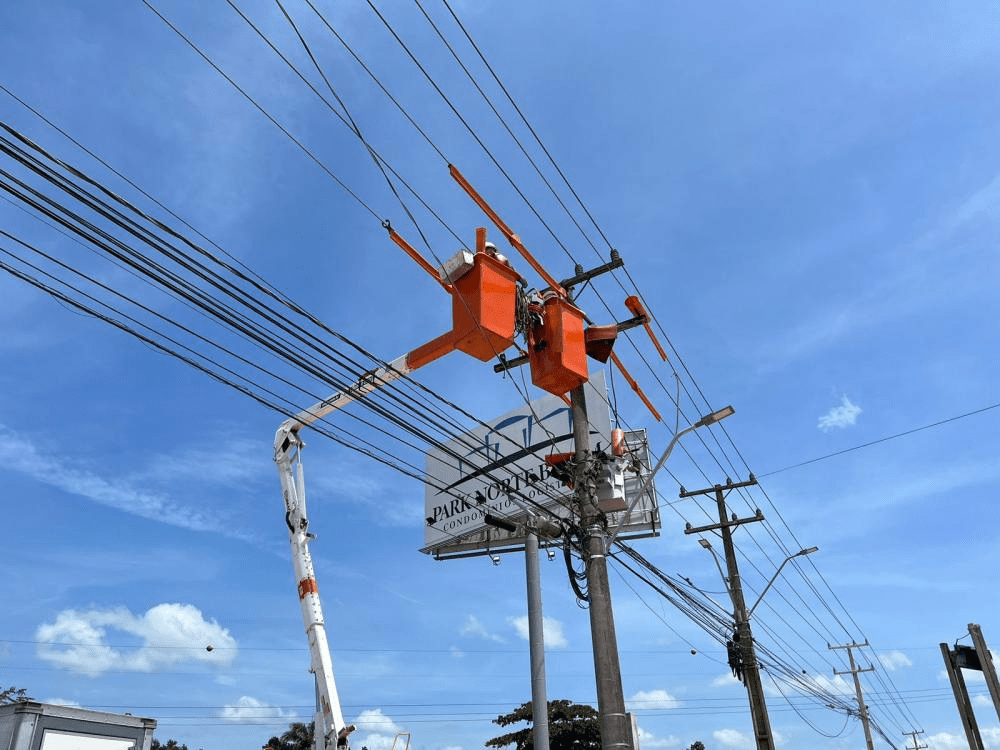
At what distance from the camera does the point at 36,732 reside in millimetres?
9492

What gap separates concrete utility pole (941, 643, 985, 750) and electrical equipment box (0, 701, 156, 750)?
11.6m

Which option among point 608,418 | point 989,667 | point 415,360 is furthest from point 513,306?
point 608,418

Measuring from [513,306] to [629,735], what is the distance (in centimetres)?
743

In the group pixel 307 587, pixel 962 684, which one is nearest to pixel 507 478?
pixel 307 587

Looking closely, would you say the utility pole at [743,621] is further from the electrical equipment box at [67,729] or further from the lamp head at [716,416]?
the electrical equipment box at [67,729]

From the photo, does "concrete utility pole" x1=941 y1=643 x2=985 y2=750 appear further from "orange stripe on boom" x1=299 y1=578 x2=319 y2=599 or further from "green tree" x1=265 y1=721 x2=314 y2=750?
"green tree" x1=265 y1=721 x2=314 y2=750

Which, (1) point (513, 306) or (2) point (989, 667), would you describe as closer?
(2) point (989, 667)

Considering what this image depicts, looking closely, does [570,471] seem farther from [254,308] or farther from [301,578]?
[254,308]

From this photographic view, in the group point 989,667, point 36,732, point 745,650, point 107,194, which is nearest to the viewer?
point 107,194

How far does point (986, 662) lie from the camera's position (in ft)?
35.1

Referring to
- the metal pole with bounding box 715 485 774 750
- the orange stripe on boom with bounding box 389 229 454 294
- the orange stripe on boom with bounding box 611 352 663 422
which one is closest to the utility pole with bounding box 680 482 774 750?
the metal pole with bounding box 715 485 774 750

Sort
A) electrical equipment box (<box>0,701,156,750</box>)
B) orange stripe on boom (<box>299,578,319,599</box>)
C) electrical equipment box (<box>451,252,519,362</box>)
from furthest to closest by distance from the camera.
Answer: orange stripe on boom (<box>299,578,319,599</box>) → electrical equipment box (<box>451,252,519,362</box>) → electrical equipment box (<box>0,701,156,750</box>)

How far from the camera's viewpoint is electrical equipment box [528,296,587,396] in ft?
49.0

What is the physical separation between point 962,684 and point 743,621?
50.3ft
